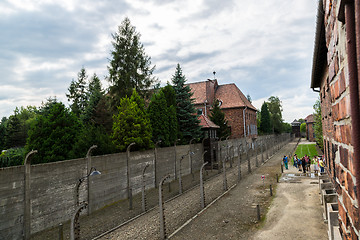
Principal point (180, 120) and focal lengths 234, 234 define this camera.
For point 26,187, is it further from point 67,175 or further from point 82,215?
point 82,215

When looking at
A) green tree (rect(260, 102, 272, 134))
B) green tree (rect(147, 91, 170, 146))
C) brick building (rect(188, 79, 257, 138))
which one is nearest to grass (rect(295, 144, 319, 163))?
brick building (rect(188, 79, 257, 138))

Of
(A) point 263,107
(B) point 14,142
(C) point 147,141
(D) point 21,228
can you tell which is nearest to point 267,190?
(C) point 147,141

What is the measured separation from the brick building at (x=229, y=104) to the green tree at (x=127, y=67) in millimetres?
13821

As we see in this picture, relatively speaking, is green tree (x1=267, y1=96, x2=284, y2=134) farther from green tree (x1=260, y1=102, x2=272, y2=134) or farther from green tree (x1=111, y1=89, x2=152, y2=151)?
green tree (x1=111, y1=89, x2=152, y2=151)

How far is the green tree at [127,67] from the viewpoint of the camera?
2783 centimetres

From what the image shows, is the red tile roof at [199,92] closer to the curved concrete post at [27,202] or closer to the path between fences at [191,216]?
the path between fences at [191,216]

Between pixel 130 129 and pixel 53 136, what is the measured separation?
15.2 ft

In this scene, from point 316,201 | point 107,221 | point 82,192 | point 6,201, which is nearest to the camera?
point 6,201

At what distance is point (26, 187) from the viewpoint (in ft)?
29.2

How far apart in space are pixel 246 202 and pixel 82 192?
28.5ft

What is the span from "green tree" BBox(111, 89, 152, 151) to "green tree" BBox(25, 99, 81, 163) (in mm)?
2607

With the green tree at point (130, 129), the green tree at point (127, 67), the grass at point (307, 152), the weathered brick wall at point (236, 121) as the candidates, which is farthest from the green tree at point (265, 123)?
the green tree at point (130, 129)

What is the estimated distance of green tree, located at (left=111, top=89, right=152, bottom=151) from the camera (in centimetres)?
1552

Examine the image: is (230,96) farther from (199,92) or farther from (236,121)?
(199,92)
